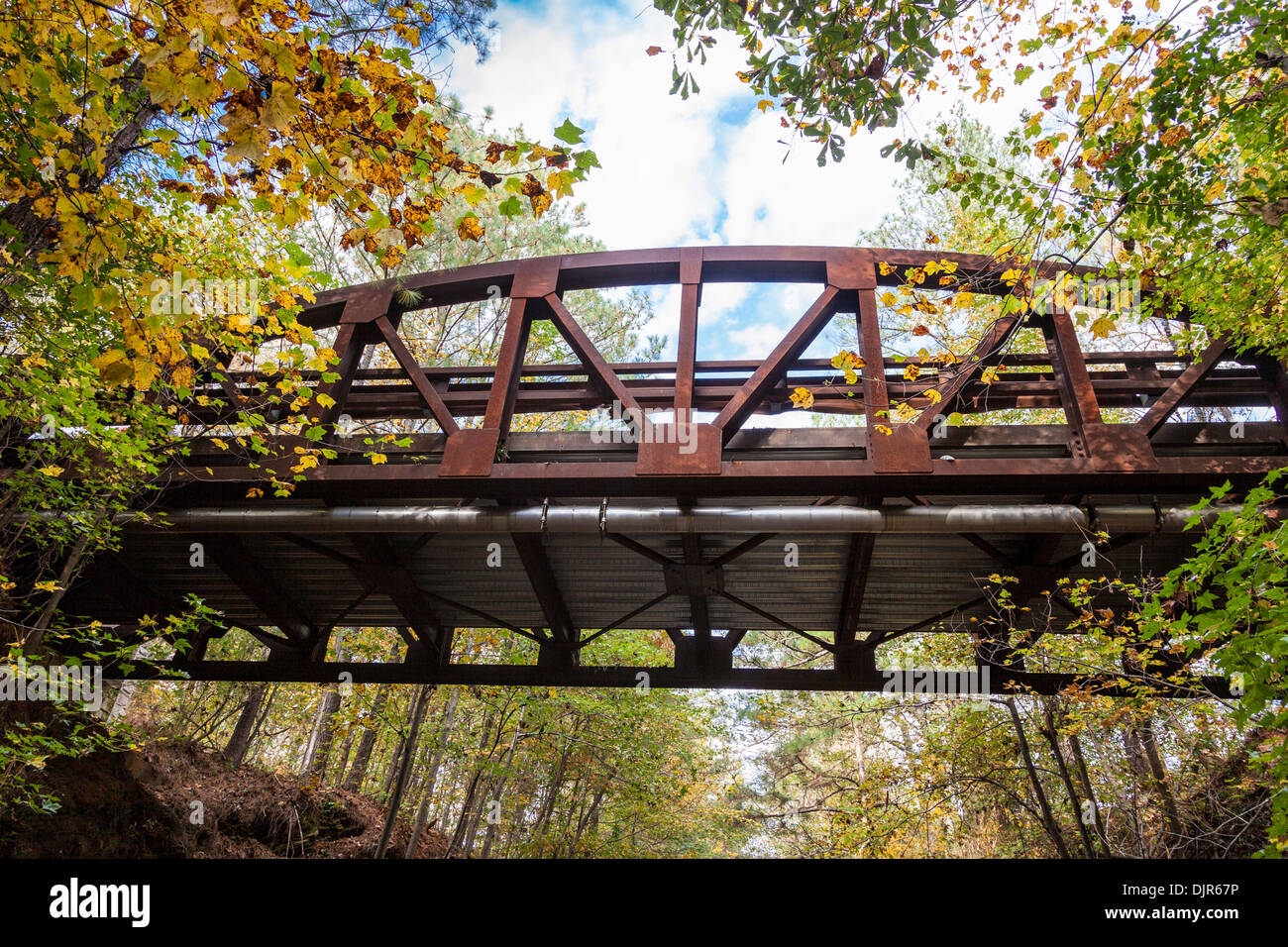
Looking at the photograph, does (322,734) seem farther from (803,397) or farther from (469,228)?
(469,228)

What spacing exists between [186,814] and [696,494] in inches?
352

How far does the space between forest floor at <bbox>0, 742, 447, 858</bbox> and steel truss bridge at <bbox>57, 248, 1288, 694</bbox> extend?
5.56ft

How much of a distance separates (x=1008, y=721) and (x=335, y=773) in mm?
17631

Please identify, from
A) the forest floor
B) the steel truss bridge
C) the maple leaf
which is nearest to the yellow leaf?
the steel truss bridge

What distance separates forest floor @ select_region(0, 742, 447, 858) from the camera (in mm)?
7000

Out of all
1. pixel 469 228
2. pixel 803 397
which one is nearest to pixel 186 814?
pixel 469 228

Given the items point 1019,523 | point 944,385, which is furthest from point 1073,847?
point 944,385

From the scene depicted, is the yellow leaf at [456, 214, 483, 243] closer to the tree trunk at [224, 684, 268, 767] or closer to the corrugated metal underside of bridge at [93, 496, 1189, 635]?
the corrugated metal underside of bridge at [93, 496, 1189, 635]

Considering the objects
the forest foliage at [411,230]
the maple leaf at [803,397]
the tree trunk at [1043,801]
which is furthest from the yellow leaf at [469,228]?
the tree trunk at [1043,801]

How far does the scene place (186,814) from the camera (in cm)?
884

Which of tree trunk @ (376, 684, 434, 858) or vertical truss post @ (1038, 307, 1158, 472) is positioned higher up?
vertical truss post @ (1038, 307, 1158, 472)

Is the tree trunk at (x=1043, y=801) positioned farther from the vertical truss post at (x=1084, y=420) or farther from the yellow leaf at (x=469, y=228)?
the yellow leaf at (x=469, y=228)

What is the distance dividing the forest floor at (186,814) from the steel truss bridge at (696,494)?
1.70 m

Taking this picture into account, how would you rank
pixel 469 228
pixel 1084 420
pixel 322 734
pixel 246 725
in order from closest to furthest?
pixel 469 228 → pixel 1084 420 → pixel 246 725 → pixel 322 734
